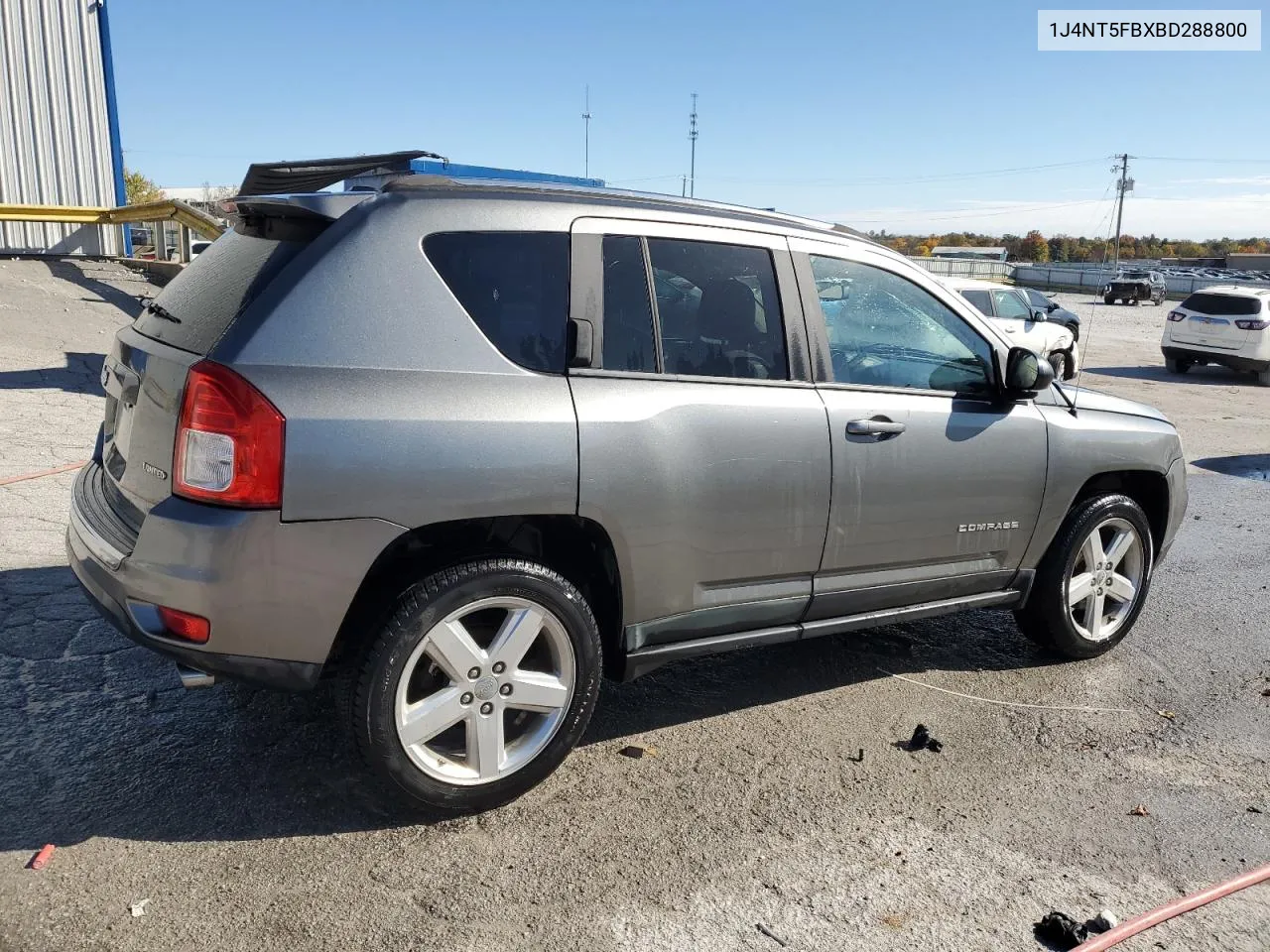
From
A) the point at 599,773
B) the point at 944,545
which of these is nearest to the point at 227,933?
the point at 599,773

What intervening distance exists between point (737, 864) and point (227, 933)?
4.64 feet

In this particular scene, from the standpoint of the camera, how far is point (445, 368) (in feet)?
10.3

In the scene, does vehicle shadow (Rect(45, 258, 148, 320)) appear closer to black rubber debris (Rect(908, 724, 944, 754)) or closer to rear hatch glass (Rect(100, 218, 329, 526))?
rear hatch glass (Rect(100, 218, 329, 526))

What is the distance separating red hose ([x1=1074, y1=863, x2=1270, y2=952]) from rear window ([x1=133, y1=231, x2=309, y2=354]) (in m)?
2.91

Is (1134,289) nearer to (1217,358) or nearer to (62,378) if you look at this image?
(1217,358)

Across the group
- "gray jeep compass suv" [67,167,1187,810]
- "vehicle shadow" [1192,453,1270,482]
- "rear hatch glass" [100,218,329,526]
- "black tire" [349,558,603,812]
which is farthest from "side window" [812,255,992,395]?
"vehicle shadow" [1192,453,1270,482]

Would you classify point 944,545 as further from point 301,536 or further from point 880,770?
point 301,536

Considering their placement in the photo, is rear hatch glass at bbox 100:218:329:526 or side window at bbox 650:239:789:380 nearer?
rear hatch glass at bbox 100:218:329:526

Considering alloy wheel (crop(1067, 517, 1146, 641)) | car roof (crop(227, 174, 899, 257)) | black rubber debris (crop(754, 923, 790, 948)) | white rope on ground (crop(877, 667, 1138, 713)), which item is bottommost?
white rope on ground (crop(877, 667, 1138, 713))

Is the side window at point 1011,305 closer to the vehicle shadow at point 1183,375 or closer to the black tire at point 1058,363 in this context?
the vehicle shadow at point 1183,375

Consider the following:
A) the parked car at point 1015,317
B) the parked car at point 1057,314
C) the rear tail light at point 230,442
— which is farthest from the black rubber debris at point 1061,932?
the parked car at point 1057,314

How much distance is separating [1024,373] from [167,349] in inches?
125

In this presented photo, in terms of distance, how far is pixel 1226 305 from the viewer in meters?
20.0

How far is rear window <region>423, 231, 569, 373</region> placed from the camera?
3.27 metres
